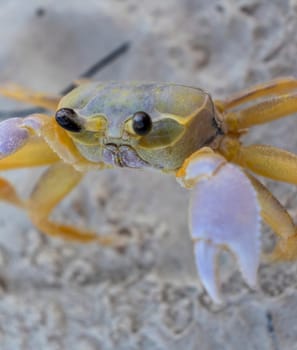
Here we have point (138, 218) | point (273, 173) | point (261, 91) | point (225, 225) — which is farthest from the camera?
point (138, 218)

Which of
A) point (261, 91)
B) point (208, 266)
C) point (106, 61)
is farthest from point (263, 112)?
point (106, 61)

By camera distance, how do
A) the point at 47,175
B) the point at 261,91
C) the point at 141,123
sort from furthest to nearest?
the point at 47,175 → the point at 261,91 → the point at 141,123

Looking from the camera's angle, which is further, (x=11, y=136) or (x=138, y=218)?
(x=138, y=218)

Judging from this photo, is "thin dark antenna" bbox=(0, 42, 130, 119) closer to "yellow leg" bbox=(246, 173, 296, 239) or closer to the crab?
the crab

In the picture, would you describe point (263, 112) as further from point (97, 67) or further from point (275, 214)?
point (97, 67)

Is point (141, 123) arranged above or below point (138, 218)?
above

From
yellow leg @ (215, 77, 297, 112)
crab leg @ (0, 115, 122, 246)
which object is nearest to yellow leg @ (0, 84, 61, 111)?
crab leg @ (0, 115, 122, 246)

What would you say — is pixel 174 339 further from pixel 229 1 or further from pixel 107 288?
pixel 229 1

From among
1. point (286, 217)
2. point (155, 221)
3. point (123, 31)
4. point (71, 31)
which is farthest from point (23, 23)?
point (286, 217)
